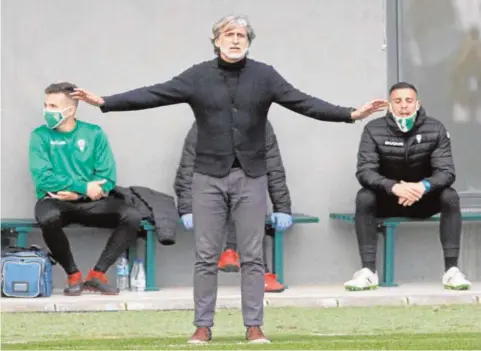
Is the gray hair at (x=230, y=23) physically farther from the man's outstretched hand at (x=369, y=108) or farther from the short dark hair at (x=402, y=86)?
the short dark hair at (x=402, y=86)

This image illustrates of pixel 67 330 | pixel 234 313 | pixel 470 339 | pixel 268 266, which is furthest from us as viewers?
pixel 268 266

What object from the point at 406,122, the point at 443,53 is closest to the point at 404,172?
the point at 406,122

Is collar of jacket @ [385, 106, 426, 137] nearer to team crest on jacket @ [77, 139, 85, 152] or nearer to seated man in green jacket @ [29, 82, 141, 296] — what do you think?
seated man in green jacket @ [29, 82, 141, 296]

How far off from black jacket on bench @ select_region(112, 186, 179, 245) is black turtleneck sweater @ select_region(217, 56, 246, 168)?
8.97 feet

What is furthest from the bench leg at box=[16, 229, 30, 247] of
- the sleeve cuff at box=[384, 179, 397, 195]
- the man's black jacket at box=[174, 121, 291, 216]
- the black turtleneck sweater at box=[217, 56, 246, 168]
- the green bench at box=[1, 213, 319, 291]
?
the black turtleneck sweater at box=[217, 56, 246, 168]

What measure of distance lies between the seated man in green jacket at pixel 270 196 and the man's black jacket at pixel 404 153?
1.86 feet

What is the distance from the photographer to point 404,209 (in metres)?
9.51

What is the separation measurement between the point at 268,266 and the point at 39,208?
1786 mm

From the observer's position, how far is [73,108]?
9109 millimetres

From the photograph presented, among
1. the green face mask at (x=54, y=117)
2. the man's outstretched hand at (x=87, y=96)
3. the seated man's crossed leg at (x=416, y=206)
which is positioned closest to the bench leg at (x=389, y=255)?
the seated man's crossed leg at (x=416, y=206)

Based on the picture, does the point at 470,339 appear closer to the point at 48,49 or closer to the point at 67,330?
the point at 67,330

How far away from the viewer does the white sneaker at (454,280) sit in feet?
30.0

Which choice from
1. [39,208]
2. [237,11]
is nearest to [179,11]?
[237,11]

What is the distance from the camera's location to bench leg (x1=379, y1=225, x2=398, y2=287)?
9625 mm
